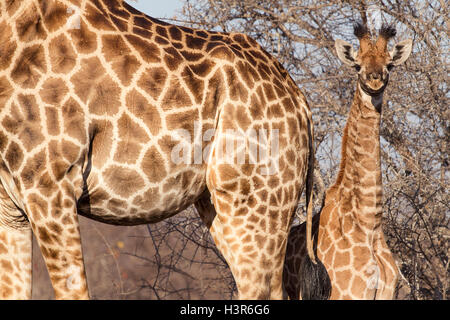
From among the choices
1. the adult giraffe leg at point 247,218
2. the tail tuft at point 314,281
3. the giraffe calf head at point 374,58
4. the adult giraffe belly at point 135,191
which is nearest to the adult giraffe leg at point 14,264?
the adult giraffe belly at point 135,191

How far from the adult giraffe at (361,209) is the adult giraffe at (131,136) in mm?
965

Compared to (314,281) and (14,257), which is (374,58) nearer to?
(314,281)

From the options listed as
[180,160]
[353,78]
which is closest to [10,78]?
[180,160]

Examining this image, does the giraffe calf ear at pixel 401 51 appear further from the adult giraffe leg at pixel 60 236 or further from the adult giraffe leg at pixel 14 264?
the adult giraffe leg at pixel 14 264

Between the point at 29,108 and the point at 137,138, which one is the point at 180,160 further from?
the point at 29,108

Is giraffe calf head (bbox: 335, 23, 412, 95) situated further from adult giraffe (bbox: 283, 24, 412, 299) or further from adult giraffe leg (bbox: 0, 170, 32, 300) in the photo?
adult giraffe leg (bbox: 0, 170, 32, 300)

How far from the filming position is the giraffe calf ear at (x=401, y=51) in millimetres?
5367

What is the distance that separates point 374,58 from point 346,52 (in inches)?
12.4

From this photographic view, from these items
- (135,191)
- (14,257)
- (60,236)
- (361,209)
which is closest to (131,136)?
(135,191)

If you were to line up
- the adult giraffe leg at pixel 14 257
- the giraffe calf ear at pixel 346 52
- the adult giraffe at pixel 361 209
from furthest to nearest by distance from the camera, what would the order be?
the giraffe calf ear at pixel 346 52
the adult giraffe at pixel 361 209
the adult giraffe leg at pixel 14 257

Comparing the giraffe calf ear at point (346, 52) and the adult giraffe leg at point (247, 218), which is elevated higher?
the giraffe calf ear at point (346, 52)

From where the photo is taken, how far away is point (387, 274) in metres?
5.29

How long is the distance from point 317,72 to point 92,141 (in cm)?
442

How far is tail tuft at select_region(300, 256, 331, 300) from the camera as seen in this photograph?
17.6 feet
